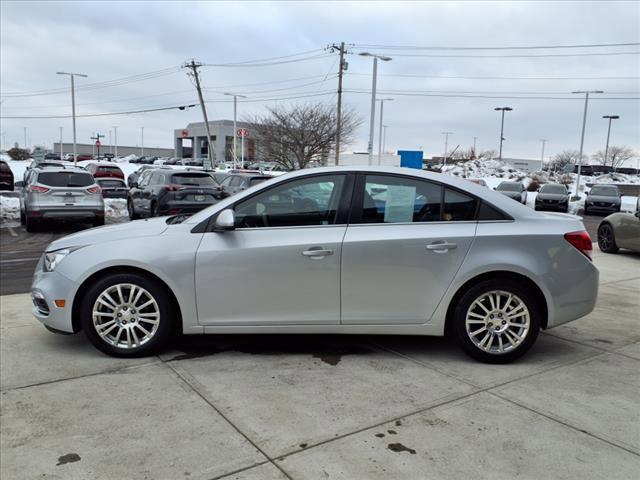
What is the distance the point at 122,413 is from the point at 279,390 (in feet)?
3.47

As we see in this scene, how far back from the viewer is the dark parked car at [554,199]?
28844 mm

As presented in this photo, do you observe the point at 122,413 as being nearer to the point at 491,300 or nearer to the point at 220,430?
the point at 220,430

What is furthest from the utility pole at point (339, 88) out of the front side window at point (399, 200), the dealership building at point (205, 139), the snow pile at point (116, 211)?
the dealership building at point (205, 139)

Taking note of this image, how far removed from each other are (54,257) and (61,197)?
32.7ft

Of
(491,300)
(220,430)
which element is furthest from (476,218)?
(220,430)

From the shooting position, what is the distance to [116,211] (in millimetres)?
20031

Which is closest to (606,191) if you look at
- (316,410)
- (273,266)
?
(273,266)

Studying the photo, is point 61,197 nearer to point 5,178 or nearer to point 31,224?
point 31,224

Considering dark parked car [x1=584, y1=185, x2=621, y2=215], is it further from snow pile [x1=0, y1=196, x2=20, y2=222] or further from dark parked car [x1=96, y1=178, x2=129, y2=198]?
snow pile [x1=0, y1=196, x2=20, y2=222]

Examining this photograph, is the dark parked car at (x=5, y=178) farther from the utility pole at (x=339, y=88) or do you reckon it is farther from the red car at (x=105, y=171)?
the utility pole at (x=339, y=88)

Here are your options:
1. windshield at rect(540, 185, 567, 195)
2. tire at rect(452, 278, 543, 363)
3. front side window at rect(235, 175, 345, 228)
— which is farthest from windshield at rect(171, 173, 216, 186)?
windshield at rect(540, 185, 567, 195)

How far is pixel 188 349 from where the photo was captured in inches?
185

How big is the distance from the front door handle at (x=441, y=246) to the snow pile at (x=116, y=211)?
15.4 meters

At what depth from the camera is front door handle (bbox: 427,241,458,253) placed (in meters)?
4.27
